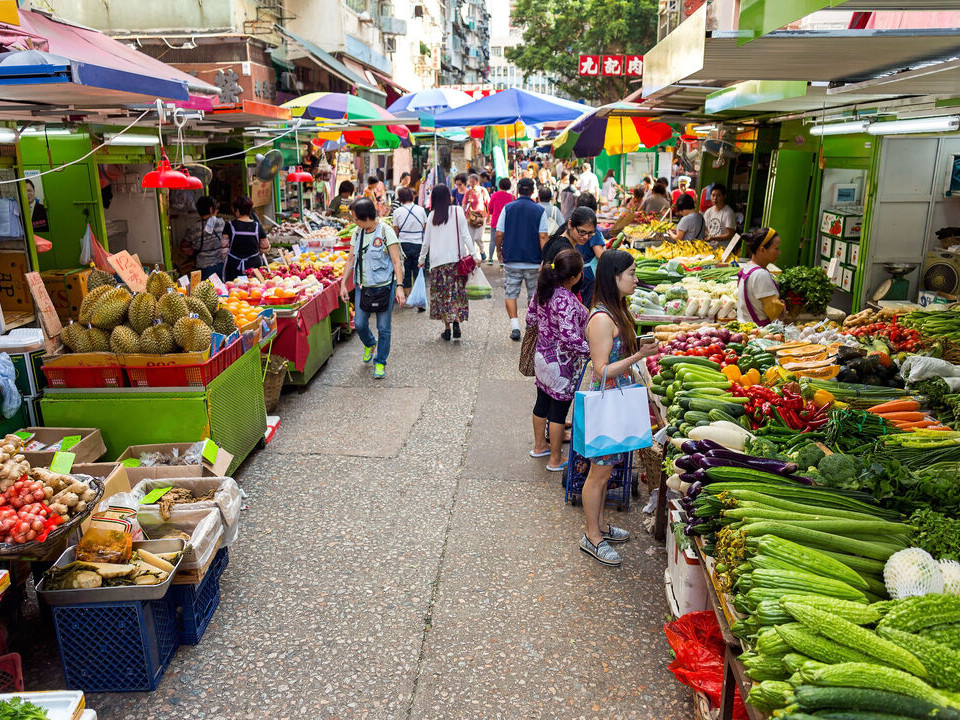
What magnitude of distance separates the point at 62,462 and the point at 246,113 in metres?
5.79

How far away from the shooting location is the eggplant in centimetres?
344

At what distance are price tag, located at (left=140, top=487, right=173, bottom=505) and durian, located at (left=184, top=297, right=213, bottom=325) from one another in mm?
1565

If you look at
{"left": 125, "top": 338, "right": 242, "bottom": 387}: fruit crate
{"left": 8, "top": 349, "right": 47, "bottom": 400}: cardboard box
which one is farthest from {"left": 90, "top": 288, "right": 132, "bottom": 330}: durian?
{"left": 8, "top": 349, "right": 47, "bottom": 400}: cardboard box

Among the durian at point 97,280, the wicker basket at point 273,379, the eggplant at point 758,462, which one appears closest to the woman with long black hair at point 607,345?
the eggplant at point 758,462

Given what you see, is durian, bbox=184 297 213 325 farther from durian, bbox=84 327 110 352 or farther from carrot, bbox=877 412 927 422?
carrot, bbox=877 412 927 422

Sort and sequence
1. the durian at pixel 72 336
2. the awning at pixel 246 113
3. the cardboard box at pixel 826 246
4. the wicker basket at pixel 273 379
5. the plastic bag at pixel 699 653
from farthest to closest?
the cardboard box at pixel 826 246
the awning at pixel 246 113
the wicker basket at pixel 273 379
the durian at pixel 72 336
the plastic bag at pixel 699 653

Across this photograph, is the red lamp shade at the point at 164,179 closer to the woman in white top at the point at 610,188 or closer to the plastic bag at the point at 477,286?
the plastic bag at the point at 477,286

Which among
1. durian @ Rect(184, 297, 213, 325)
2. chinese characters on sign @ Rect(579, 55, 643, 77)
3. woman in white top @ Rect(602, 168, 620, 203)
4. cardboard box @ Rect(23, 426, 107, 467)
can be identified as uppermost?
chinese characters on sign @ Rect(579, 55, 643, 77)

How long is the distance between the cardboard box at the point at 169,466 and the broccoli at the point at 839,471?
148 inches

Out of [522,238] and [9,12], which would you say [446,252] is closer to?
[522,238]

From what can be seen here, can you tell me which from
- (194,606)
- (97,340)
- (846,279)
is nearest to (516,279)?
(846,279)

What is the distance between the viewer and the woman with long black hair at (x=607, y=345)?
177 inches

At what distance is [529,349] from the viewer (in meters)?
6.13

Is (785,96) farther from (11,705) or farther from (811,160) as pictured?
(11,705)
